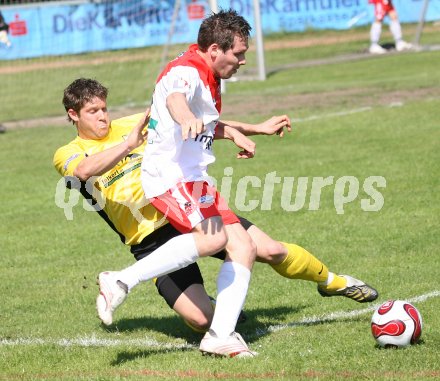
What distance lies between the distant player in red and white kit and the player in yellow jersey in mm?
19764

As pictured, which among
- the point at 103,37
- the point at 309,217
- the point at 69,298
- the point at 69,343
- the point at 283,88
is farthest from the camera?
the point at 103,37

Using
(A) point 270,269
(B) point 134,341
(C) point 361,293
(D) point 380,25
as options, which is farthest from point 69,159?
(D) point 380,25

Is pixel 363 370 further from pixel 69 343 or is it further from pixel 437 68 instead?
pixel 437 68

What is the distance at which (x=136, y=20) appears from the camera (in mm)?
25672

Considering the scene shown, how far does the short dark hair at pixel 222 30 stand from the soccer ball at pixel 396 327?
181cm

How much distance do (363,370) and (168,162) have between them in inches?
63.2

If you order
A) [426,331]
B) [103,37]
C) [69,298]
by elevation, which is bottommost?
[103,37]

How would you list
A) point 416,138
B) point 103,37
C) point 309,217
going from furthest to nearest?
point 103,37
point 416,138
point 309,217

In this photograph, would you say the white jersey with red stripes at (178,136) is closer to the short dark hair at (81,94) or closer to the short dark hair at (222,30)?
the short dark hair at (222,30)

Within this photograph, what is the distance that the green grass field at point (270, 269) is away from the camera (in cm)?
559

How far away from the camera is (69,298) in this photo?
750cm

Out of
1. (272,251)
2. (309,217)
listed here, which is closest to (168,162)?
(272,251)

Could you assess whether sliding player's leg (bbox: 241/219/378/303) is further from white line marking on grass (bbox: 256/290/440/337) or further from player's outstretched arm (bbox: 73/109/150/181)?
player's outstretched arm (bbox: 73/109/150/181)

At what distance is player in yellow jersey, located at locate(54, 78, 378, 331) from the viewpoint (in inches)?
247
